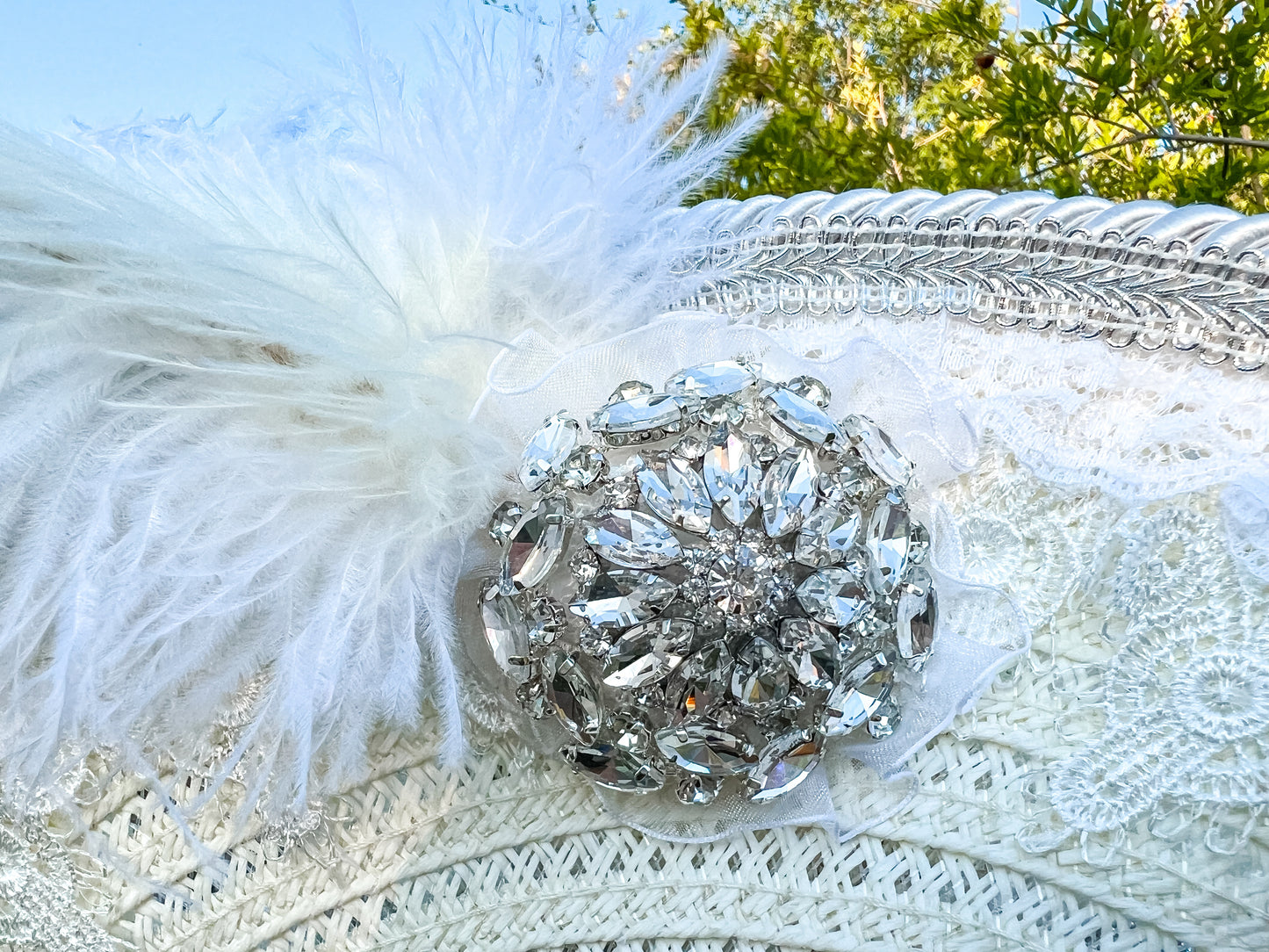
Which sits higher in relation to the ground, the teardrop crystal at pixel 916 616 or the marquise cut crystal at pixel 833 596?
the marquise cut crystal at pixel 833 596

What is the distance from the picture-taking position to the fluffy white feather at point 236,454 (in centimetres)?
44

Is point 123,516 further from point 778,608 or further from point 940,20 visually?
point 940,20

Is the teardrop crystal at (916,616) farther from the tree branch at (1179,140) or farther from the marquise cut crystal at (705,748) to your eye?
the tree branch at (1179,140)

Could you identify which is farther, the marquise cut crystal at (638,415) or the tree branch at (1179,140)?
the tree branch at (1179,140)

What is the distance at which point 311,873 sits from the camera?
0.49 metres

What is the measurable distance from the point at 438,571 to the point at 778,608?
0.53ft

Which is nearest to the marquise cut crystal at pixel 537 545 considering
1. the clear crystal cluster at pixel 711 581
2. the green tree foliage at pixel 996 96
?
the clear crystal cluster at pixel 711 581

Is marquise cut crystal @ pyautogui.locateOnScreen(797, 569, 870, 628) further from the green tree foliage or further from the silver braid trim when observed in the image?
the green tree foliage

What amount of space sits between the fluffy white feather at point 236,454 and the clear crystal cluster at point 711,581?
2.0 inches

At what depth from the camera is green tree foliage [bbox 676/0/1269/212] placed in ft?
2.40

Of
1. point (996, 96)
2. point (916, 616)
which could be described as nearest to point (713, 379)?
point (916, 616)

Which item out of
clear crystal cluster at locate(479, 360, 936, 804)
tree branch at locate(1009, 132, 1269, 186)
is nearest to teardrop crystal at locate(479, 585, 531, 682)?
clear crystal cluster at locate(479, 360, 936, 804)

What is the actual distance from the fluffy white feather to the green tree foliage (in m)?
0.23

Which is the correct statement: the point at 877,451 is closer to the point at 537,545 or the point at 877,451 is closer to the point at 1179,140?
the point at 537,545
